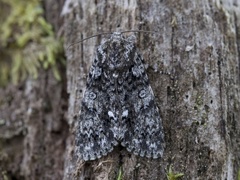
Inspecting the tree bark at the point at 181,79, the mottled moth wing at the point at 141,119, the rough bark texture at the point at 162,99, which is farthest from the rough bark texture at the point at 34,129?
the mottled moth wing at the point at 141,119

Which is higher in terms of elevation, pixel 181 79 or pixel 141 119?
pixel 181 79

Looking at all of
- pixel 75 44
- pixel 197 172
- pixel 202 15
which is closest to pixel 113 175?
pixel 197 172

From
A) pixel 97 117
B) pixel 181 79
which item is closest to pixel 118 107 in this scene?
pixel 97 117

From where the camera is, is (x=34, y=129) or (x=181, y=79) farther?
(x=34, y=129)

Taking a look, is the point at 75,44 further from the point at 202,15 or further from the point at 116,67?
the point at 202,15

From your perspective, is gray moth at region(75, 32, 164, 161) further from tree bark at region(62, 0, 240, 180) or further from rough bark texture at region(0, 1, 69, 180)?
rough bark texture at region(0, 1, 69, 180)

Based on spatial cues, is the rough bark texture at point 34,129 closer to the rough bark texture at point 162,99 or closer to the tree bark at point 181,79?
the rough bark texture at point 162,99

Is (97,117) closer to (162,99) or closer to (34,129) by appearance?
(162,99)
